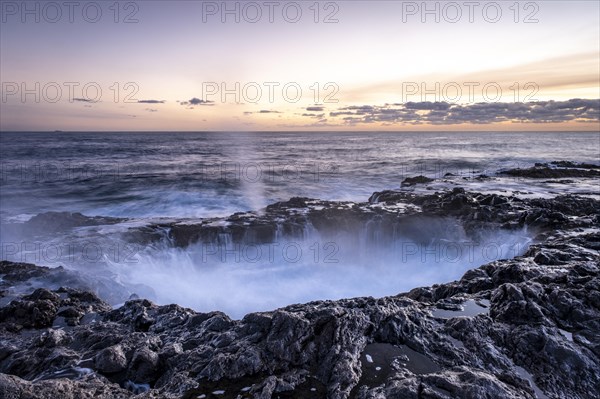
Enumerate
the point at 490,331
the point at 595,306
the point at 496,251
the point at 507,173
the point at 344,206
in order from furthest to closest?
the point at 507,173, the point at 344,206, the point at 496,251, the point at 595,306, the point at 490,331

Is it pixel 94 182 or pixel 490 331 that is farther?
pixel 94 182

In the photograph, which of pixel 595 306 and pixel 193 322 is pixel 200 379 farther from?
pixel 595 306

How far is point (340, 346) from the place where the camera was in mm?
4289

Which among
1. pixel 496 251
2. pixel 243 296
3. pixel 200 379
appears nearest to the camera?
pixel 200 379

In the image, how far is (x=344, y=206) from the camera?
48.3 feet

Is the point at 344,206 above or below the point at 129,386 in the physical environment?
above

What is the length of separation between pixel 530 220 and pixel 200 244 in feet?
34.9

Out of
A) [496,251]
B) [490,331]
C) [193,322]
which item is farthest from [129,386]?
[496,251]

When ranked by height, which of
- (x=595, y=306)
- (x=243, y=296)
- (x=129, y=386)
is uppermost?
(x=595, y=306)

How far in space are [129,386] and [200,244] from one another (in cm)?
833

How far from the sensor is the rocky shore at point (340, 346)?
12.1ft

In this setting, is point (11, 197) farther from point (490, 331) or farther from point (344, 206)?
point (490, 331)

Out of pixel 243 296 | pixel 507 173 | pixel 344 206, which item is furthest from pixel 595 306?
pixel 507 173

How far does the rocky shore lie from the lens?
3.70 meters
